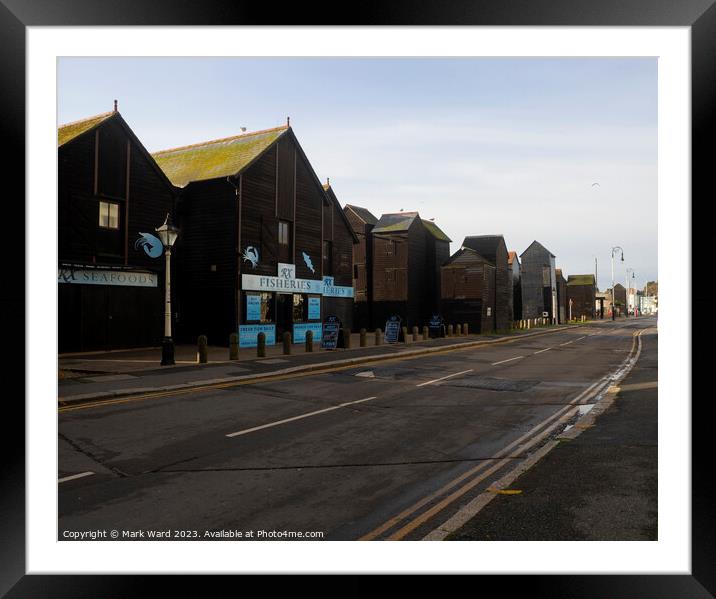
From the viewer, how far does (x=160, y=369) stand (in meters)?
15.4

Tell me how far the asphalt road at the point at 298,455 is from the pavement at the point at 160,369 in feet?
3.84

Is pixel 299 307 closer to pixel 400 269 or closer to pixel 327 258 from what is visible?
pixel 327 258

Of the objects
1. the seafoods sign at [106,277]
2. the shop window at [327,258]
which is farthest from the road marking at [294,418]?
the shop window at [327,258]

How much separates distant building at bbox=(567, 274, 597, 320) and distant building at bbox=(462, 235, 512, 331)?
5217 centimetres

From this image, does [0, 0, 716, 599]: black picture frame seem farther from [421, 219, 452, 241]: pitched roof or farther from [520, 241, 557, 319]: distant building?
[520, 241, 557, 319]: distant building

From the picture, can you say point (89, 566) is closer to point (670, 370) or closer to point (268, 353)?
point (670, 370)

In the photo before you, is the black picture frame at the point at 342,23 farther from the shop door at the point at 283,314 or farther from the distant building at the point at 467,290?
the distant building at the point at 467,290

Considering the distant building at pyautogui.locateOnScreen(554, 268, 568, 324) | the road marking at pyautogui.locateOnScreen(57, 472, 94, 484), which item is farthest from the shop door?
the distant building at pyautogui.locateOnScreen(554, 268, 568, 324)

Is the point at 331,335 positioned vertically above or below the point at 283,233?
below

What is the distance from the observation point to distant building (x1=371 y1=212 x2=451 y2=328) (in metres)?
43.0

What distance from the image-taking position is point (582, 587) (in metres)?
3.54

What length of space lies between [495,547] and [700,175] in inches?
128

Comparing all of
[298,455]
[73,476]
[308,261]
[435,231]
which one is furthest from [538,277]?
[73,476]

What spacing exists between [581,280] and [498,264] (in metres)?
57.9
